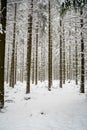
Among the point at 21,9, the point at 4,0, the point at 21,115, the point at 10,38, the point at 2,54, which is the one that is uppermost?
the point at 21,9

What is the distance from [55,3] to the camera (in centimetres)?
1906

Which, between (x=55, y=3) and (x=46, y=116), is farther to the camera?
(x=55, y=3)

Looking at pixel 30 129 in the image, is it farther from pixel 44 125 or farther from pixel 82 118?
pixel 82 118

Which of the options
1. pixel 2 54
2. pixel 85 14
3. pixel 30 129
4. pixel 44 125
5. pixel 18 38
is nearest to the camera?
pixel 30 129

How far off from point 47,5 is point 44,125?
579 inches

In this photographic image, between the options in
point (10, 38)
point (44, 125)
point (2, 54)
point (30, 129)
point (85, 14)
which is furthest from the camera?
point (10, 38)

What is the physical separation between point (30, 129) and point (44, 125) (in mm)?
815

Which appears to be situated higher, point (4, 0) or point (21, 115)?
point (4, 0)

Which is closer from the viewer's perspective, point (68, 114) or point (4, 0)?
point (68, 114)

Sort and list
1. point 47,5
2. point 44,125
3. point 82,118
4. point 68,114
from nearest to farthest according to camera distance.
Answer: point 44,125
point 82,118
point 68,114
point 47,5

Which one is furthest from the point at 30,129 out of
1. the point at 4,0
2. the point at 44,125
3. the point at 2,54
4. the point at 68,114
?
the point at 4,0

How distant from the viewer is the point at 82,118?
880 centimetres

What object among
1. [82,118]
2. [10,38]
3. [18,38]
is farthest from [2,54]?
[18,38]

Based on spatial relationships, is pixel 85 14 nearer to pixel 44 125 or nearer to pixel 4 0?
pixel 4 0
